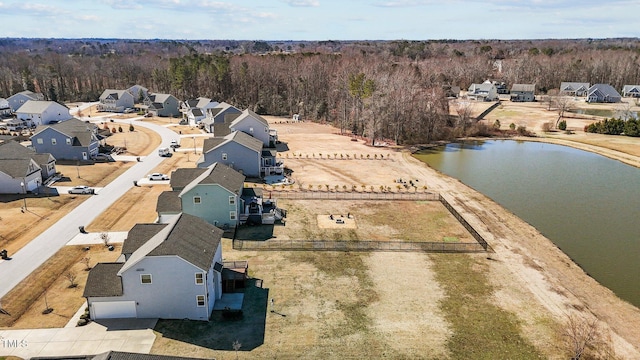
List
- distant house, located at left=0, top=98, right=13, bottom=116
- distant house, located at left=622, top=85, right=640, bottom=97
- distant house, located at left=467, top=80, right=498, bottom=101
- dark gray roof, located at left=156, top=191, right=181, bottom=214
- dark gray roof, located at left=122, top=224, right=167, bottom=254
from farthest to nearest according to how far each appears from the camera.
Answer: distant house, located at left=622, top=85, right=640, bottom=97 < distant house, located at left=467, top=80, right=498, bottom=101 < distant house, located at left=0, top=98, right=13, bottom=116 < dark gray roof, located at left=156, top=191, right=181, bottom=214 < dark gray roof, located at left=122, top=224, right=167, bottom=254

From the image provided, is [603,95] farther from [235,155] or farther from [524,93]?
[235,155]

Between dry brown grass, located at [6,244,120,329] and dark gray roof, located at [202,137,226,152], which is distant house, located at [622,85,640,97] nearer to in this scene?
dark gray roof, located at [202,137,226,152]

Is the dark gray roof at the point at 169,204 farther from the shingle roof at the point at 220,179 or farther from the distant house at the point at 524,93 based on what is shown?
the distant house at the point at 524,93

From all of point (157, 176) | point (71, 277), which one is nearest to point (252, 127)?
point (157, 176)

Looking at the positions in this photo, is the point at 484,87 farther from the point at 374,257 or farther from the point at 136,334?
the point at 136,334

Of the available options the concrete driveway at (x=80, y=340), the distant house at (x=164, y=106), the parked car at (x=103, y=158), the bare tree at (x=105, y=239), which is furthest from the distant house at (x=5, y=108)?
the concrete driveway at (x=80, y=340)

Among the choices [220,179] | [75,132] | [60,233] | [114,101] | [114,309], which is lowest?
[114,309]

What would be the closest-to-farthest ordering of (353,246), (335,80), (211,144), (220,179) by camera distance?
(353,246) → (220,179) → (211,144) → (335,80)

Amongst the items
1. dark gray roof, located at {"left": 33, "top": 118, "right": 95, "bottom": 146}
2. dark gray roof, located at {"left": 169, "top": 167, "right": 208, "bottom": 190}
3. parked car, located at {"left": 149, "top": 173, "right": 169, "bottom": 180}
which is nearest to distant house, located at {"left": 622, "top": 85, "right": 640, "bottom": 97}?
dark gray roof, located at {"left": 169, "top": 167, "right": 208, "bottom": 190}
